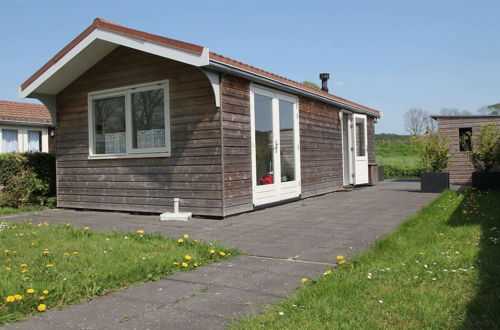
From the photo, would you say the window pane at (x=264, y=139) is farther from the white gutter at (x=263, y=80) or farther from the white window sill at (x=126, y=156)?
the white window sill at (x=126, y=156)

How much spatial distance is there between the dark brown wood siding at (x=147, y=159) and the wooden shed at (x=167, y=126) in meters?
0.02

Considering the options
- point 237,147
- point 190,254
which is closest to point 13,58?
point 237,147

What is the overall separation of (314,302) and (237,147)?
4731mm

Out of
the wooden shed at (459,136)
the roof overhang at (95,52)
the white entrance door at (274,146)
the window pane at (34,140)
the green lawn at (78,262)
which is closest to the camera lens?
the green lawn at (78,262)

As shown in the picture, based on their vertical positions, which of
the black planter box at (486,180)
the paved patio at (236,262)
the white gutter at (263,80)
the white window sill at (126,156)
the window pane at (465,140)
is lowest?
the paved patio at (236,262)

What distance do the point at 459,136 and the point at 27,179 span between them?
38.5ft

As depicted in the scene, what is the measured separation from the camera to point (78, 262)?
12.9ft

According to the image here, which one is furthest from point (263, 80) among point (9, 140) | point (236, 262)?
point (9, 140)

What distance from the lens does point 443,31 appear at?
1096 cm

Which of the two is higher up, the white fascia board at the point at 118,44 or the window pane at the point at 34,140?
the white fascia board at the point at 118,44

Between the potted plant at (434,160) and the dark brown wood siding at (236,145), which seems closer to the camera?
the dark brown wood siding at (236,145)

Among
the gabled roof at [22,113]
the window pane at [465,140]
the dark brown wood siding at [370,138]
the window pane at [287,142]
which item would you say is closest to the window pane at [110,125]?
the window pane at [287,142]

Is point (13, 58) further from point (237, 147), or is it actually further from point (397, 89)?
point (397, 89)

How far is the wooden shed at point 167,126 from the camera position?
7.01 meters
